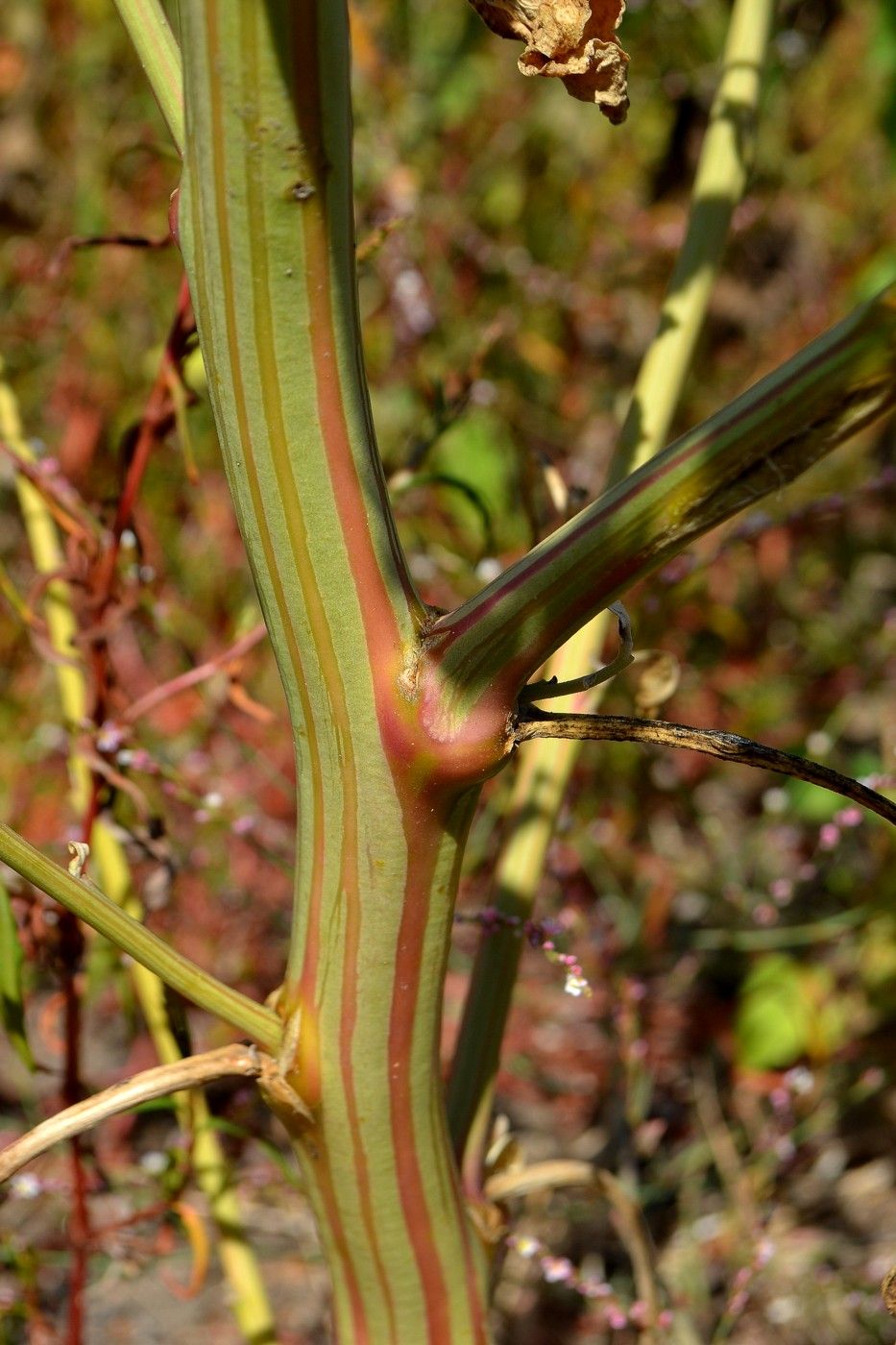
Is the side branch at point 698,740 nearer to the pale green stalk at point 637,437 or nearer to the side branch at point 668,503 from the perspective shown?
the side branch at point 668,503

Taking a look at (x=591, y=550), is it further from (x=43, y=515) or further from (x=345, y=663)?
(x=43, y=515)

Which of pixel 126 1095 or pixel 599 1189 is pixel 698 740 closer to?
pixel 126 1095

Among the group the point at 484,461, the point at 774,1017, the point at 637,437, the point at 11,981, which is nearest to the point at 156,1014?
the point at 11,981

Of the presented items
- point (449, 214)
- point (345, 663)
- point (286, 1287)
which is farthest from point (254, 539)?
point (449, 214)

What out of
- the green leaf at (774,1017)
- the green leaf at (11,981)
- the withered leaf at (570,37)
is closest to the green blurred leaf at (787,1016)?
the green leaf at (774,1017)

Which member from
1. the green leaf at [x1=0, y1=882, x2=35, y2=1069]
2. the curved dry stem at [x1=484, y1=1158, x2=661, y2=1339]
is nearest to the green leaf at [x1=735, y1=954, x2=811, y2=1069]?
the curved dry stem at [x1=484, y1=1158, x2=661, y2=1339]

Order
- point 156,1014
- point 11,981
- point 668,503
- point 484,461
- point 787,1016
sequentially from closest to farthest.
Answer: point 668,503 < point 11,981 < point 156,1014 < point 787,1016 < point 484,461

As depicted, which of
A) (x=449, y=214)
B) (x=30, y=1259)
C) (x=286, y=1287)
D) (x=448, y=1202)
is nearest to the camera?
(x=448, y=1202)
